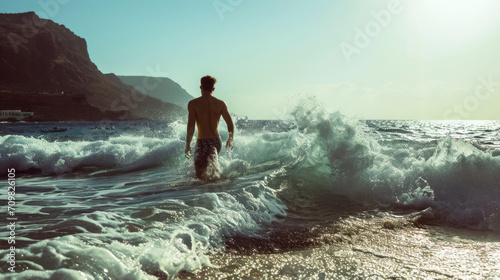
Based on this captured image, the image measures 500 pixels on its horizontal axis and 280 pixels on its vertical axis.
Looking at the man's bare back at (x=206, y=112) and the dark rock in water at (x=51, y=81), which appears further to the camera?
the dark rock in water at (x=51, y=81)

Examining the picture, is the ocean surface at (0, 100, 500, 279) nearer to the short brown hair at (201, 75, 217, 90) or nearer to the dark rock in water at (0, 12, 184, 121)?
the short brown hair at (201, 75, 217, 90)

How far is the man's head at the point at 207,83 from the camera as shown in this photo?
247 inches

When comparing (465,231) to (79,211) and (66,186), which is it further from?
(66,186)

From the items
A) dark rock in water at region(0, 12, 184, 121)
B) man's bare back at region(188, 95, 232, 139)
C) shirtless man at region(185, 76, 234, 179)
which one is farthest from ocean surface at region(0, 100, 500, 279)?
dark rock in water at region(0, 12, 184, 121)

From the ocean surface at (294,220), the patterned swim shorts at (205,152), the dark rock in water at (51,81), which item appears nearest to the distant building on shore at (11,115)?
the dark rock in water at (51,81)

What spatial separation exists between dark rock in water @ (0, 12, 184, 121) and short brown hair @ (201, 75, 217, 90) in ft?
290

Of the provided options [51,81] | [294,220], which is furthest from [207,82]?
[51,81]

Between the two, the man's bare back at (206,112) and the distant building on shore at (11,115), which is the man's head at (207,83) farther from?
the distant building on shore at (11,115)

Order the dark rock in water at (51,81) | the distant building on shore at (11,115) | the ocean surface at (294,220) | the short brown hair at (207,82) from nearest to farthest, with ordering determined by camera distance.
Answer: the ocean surface at (294,220) < the short brown hair at (207,82) < the distant building on shore at (11,115) < the dark rock in water at (51,81)

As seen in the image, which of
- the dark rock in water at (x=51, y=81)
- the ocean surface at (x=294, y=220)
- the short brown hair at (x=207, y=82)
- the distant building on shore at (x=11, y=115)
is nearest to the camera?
the ocean surface at (x=294, y=220)

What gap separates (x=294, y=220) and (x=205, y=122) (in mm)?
2919

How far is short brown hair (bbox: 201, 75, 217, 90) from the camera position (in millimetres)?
6266

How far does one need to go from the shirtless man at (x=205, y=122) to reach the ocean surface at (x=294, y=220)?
494 mm

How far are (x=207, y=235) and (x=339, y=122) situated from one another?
5.26 metres
